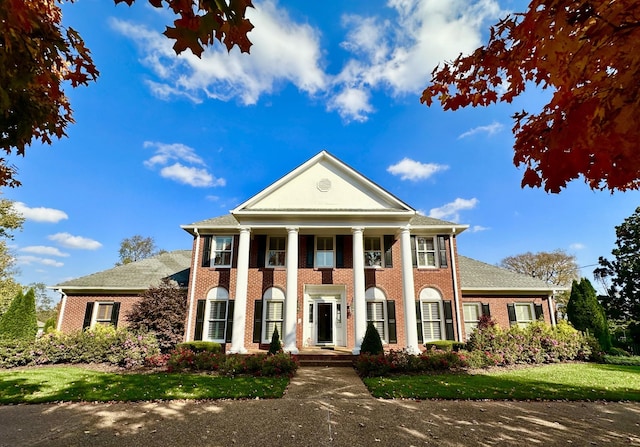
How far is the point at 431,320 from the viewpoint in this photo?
1490cm

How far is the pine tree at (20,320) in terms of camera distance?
532 inches

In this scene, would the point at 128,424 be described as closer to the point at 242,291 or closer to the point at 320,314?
the point at 242,291

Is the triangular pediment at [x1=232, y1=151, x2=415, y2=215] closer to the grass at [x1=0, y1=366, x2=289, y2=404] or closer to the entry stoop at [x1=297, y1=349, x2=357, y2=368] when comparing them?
the entry stoop at [x1=297, y1=349, x2=357, y2=368]

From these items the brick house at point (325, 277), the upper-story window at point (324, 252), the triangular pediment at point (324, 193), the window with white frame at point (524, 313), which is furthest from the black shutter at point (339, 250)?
the window with white frame at point (524, 313)

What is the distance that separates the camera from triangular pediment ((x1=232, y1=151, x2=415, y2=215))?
565 inches

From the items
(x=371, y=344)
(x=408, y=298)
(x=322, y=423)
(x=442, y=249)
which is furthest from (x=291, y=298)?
(x=322, y=423)

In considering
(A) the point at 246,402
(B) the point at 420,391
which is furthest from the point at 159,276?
(B) the point at 420,391

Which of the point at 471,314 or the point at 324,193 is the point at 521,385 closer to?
the point at 471,314

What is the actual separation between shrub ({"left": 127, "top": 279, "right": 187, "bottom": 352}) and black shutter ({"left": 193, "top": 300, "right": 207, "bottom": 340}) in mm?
588

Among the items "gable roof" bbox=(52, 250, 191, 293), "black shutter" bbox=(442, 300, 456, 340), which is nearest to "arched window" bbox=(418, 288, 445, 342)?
"black shutter" bbox=(442, 300, 456, 340)

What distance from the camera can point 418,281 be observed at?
50.1ft

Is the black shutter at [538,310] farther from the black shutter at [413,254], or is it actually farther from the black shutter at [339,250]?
the black shutter at [339,250]

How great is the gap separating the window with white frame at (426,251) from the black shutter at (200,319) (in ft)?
34.2

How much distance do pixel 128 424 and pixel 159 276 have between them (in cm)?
1253
